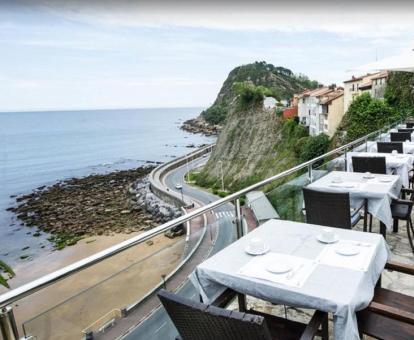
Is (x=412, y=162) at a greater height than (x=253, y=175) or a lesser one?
greater

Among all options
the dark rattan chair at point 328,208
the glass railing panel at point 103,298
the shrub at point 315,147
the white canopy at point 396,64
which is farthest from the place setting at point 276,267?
the shrub at point 315,147

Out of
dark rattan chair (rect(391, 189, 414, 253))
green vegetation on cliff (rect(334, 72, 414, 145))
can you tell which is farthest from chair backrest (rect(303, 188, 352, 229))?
green vegetation on cliff (rect(334, 72, 414, 145))

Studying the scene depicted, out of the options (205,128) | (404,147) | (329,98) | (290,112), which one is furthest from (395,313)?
(205,128)

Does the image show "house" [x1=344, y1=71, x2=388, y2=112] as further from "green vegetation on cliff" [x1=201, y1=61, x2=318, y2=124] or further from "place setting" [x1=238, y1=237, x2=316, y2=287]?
"green vegetation on cliff" [x1=201, y1=61, x2=318, y2=124]

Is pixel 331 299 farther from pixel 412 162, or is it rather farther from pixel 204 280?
pixel 412 162

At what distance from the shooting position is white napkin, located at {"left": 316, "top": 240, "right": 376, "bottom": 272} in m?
2.02

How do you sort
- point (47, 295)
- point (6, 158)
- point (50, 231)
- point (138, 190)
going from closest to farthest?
1. point (47, 295)
2. point (50, 231)
3. point (138, 190)
4. point (6, 158)

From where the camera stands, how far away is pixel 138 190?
142 feet

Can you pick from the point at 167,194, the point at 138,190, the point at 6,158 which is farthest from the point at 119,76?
the point at 167,194

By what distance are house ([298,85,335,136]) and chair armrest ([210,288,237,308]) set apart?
122ft

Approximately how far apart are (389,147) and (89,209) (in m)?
34.6

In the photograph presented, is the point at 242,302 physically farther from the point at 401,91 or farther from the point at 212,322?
the point at 401,91

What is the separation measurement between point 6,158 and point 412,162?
273 feet

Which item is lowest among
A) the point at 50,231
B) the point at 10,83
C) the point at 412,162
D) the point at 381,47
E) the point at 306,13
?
the point at 50,231
